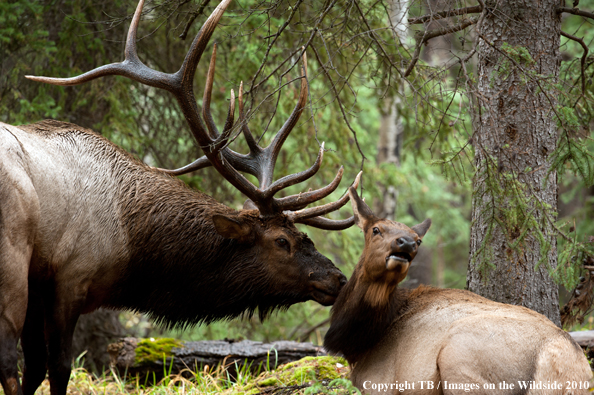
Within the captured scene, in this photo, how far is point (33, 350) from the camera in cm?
491

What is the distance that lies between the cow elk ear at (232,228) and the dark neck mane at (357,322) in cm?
117

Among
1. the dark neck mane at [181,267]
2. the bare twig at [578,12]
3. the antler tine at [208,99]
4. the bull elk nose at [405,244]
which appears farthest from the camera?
the dark neck mane at [181,267]

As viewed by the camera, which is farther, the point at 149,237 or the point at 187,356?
the point at 187,356

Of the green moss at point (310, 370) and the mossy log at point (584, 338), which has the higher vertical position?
the mossy log at point (584, 338)

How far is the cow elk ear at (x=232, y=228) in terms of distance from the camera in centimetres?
491

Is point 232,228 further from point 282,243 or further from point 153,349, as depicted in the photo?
point 153,349

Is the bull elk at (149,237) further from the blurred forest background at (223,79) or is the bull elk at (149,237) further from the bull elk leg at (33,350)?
the blurred forest background at (223,79)

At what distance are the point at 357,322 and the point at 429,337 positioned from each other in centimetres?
57

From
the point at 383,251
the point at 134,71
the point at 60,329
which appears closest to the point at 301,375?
the point at 383,251

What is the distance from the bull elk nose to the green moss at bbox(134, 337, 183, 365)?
11.3 feet

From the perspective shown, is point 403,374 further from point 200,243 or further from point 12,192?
point 12,192

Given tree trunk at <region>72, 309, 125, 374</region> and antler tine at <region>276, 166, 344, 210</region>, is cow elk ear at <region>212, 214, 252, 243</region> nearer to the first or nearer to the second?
antler tine at <region>276, 166, 344, 210</region>

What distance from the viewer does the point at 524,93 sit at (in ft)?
15.9

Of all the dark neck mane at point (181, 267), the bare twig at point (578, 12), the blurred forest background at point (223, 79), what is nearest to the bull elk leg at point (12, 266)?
the dark neck mane at point (181, 267)
